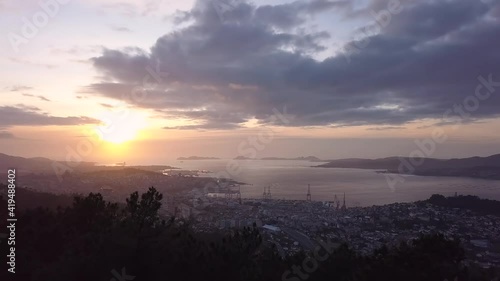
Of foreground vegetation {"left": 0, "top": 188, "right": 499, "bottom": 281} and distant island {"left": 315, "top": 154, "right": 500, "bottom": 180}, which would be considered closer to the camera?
foreground vegetation {"left": 0, "top": 188, "right": 499, "bottom": 281}

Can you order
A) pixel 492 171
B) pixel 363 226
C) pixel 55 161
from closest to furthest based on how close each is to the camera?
1. pixel 363 226
2. pixel 55 161
3. pixel 492 171

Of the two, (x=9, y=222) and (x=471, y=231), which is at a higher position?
(x=9, y=222)

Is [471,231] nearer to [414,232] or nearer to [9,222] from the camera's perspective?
[414,232]

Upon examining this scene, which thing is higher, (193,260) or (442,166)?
(442,166)

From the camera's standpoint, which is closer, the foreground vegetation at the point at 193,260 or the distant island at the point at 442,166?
the foreground vegetation at the point at 193,260

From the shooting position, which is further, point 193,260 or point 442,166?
point 442,166

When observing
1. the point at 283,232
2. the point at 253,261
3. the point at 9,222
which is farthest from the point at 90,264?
the point at 283,232

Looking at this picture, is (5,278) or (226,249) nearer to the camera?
(226,249)

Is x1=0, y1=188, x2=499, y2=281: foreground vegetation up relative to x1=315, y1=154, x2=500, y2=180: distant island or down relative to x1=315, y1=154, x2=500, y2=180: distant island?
down
